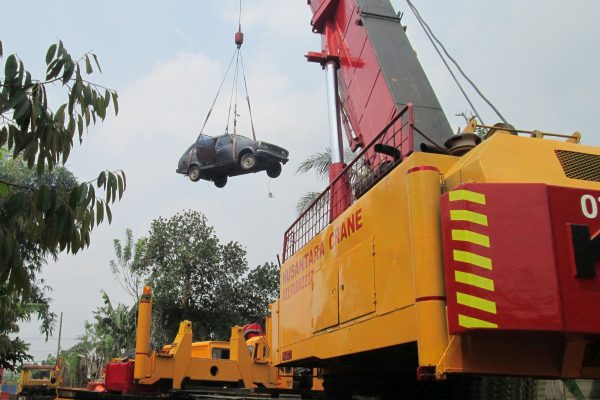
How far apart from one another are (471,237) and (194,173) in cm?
1190

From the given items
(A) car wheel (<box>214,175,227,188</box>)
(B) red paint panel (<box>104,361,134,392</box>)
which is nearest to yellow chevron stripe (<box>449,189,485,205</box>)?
(B) red paint panel (<box>104,361,134,392</box>)

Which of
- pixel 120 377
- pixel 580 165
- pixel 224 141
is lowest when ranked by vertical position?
pixel 120 377

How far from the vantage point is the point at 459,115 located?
42.5ft

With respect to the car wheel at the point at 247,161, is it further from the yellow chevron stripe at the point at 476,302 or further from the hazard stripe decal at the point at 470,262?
the yellow chevron stripe at the point at 476,302

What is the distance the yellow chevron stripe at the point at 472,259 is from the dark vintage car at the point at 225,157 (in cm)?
1127

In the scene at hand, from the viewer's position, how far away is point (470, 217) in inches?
144

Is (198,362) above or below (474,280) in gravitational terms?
below

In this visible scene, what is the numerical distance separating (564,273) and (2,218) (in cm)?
318

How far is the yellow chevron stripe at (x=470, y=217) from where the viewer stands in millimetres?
3619

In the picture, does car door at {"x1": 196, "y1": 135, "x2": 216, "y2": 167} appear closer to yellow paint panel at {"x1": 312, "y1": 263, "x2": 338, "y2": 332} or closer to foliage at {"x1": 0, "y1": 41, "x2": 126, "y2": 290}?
yellow paint panel at {"x1": 312, "y1": 263, "x2": 338, "y2": 332}

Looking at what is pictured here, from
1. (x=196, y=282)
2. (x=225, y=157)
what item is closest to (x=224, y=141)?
(x=225, y=157)

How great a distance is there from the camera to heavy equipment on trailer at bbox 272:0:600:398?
344 cm

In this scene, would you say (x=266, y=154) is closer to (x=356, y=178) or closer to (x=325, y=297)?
(x=356, y=178)

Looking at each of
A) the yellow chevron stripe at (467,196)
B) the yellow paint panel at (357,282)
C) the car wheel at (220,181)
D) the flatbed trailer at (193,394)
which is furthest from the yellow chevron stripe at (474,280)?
the car wheel at (220,181)
